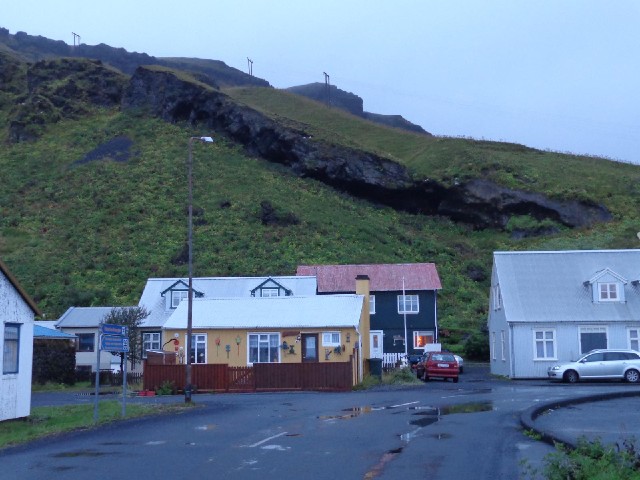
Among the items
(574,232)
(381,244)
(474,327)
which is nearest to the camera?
(474,327)

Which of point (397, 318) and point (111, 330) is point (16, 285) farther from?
point (397, 318)

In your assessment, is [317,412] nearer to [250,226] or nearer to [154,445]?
[154,445]

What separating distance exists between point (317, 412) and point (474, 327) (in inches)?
1414

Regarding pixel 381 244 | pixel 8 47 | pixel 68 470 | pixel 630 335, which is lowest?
pixel 68 470

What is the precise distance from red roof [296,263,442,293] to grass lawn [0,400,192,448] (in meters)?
29.7

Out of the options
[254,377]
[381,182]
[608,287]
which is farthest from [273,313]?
[381,182]

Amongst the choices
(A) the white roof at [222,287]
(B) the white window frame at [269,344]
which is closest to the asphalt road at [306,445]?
(B) the white window frame at [269,344]

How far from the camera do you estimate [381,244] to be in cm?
7225

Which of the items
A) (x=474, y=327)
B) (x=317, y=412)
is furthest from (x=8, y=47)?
(x=317, y=412)

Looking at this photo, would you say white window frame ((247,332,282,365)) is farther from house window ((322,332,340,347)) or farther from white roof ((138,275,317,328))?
white roof ((138,275,317,328))

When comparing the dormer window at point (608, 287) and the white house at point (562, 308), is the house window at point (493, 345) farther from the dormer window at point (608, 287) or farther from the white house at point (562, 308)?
the dormer window at point (608, 287)

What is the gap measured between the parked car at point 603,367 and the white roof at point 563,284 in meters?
3.64

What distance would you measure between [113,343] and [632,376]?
78.0 feet

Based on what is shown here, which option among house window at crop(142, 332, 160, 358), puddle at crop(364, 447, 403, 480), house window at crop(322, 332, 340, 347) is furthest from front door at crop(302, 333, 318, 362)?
puddle at crop(364, 447, 403, 480)
